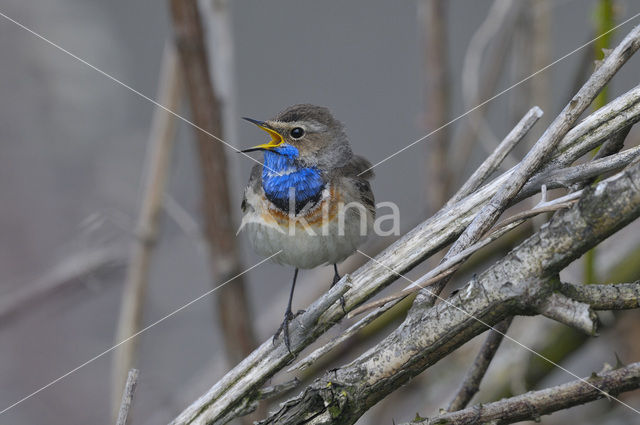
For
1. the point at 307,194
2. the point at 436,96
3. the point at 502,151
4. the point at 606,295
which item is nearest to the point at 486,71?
the point at 436,96

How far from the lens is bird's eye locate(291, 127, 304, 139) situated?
3.21 meters

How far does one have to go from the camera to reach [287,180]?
3162 millimetres

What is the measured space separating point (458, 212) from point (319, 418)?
0.64 meters

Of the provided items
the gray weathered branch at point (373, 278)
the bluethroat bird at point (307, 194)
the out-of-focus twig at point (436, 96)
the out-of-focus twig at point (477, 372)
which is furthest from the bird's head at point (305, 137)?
the out-of-focus twig at point (477, 372)

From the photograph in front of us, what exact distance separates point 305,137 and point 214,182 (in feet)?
1.47

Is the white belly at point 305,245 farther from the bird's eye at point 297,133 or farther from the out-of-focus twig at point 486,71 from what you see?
the out-of-focus twig at point 486,71

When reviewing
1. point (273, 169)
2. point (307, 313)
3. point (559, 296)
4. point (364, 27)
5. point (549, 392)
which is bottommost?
point (549, 392)

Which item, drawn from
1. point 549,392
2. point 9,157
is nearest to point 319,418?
point 549,392

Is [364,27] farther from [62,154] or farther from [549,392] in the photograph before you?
[549,392]

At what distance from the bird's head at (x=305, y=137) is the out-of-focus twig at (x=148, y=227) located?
0.53m

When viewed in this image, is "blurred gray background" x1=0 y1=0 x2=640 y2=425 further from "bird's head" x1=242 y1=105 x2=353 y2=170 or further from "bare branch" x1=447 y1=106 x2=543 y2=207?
"bare branch" x1=447 y1=106 x2=543 y2=207

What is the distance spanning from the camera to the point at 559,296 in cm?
161

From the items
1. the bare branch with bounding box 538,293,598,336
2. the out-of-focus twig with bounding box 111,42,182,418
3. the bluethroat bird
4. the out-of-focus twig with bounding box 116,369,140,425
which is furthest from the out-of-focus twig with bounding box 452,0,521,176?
the out-of-focus twig with bounding box 116,369,140,425

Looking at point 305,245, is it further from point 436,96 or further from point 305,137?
point 436,96
